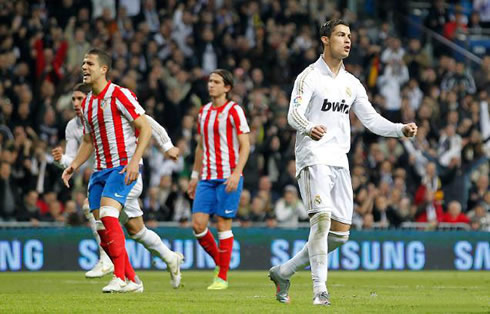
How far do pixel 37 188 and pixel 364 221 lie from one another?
601 centimetres

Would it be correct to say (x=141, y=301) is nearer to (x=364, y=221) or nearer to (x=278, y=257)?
(x=278, y=257)

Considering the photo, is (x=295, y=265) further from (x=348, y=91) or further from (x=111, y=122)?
(x=111, y=122)

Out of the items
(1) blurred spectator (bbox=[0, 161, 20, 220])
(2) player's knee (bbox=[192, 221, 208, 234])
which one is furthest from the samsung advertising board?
(2) player's knee (bbox=[192, 221, 208, 234])

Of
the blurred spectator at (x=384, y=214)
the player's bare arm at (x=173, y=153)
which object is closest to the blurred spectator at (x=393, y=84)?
the blurred spectator at (x=384, y=214)

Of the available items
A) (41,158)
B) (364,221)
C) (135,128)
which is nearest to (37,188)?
(41,158)

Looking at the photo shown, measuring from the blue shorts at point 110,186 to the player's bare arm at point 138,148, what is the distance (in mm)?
117

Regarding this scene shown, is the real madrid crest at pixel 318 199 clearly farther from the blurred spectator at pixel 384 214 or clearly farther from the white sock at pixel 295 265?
the blurred spectator at pixel 384 214

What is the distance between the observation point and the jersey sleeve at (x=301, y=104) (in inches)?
383

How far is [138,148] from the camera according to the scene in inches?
447

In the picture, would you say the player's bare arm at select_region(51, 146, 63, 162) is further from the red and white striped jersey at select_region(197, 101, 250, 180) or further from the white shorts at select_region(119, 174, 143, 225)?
the red and white striped jersey at select_region(197, 101, 250, 180)

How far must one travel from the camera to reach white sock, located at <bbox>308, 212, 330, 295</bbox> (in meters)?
9.88

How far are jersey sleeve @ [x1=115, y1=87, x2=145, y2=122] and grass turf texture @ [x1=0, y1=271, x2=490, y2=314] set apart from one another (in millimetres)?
1849

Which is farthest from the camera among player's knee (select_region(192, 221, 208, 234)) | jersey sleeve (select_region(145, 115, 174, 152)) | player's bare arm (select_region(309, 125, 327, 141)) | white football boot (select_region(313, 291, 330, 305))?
player's knee (select_region(192, 221, 208, 234))

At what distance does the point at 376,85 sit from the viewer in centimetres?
2488
